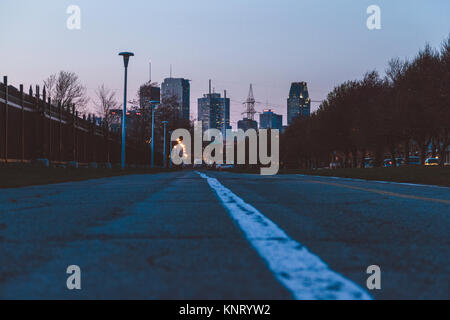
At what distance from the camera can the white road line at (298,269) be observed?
2.17m

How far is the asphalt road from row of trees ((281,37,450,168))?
109 feet

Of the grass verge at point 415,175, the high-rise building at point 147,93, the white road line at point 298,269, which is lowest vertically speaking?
the grass verge at point 415,175

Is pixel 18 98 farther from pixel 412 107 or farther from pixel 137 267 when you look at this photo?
pixel 412 107

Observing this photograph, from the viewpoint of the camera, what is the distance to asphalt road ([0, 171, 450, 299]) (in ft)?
7.44

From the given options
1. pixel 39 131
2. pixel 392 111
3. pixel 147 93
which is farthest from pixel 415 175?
pixel 147 93

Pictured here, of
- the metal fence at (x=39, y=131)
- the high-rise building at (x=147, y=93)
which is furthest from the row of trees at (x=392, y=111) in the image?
the high-rise building at (x=147, y=93)

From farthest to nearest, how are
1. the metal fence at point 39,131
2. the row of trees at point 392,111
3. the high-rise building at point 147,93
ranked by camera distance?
the high-rise building at point 147,93 < the row of trees at point 392,111 < the metal fence at point 39,131

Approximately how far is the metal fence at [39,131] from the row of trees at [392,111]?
22585 millimetres

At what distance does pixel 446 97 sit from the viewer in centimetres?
3500

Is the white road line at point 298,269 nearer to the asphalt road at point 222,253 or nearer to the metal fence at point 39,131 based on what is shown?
the asphalt road at point 222,253

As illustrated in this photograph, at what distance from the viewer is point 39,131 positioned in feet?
76.1

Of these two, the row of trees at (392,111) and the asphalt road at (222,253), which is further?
the row of trees at (392,111)
